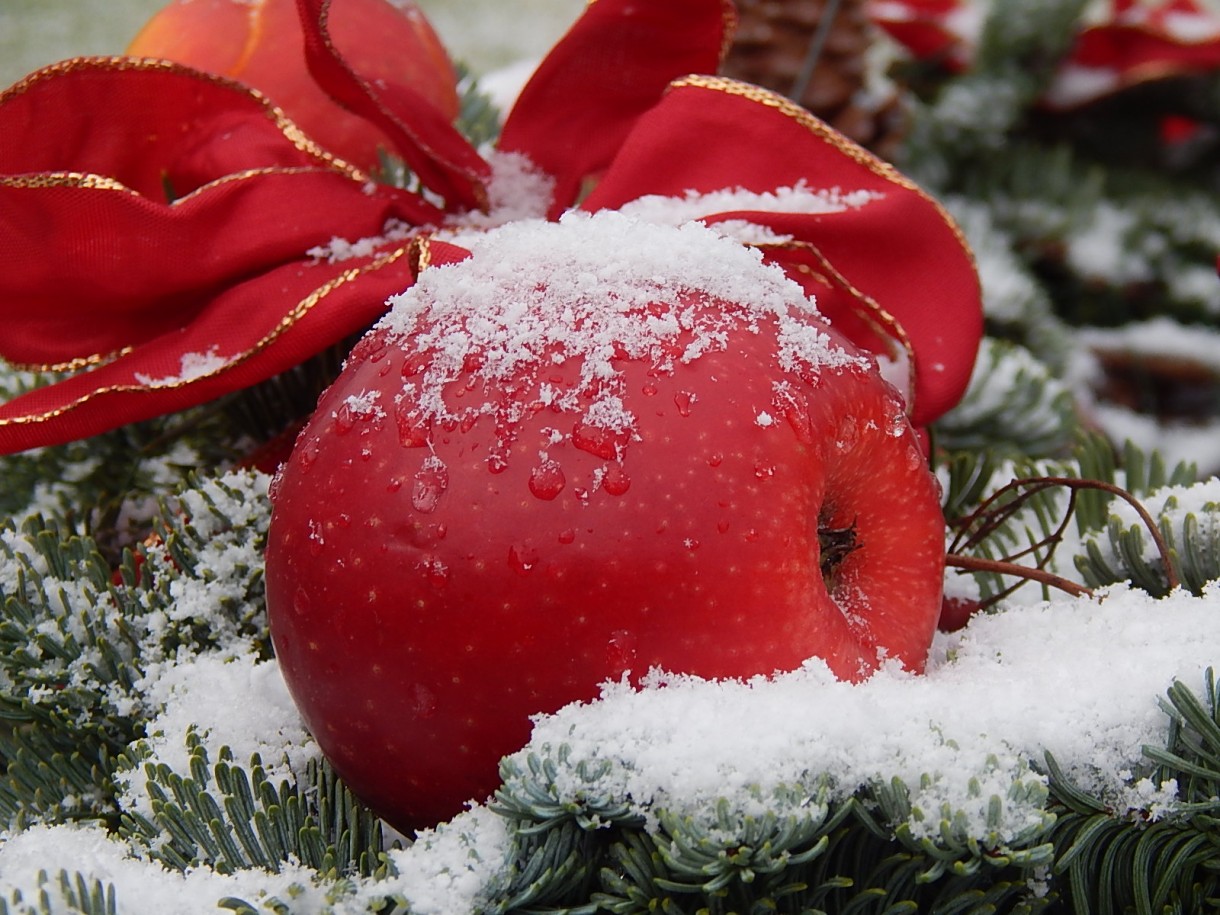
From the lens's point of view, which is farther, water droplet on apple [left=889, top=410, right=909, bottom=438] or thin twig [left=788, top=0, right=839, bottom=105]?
thin twig [left=788, top=0, right=839, bottom=105]

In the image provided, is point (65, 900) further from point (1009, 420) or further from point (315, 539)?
point (1009, 420)

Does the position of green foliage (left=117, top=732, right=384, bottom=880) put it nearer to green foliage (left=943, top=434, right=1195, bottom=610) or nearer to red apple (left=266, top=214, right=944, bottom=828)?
red apple (left=266, top=214, right=944, bottom=828)

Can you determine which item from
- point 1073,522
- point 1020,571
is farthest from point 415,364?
point 1073,522

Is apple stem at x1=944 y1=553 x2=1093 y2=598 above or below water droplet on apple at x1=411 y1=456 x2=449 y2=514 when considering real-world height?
below

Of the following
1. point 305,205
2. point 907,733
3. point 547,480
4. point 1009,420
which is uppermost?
point 305,205

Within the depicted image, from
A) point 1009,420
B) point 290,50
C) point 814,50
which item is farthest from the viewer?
point 814,50

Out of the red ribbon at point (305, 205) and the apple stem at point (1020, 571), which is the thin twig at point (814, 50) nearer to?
the red ribbon at point (305, 205)

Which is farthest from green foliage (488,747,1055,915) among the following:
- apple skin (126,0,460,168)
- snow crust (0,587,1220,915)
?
apple skin (126,0,460,168)
